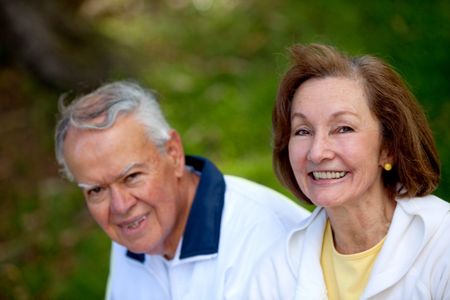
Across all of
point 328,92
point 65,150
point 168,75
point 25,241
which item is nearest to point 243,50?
point 168,75

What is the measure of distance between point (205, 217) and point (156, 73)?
4.04 m

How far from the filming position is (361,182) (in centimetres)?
222

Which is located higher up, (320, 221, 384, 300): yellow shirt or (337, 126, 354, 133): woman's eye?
(337, 126, 354, 133): woman's eye

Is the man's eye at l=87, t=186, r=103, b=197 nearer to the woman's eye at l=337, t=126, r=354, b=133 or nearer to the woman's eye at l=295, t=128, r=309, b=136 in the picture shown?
the woman's eye at l=295, t=128, r=309, b=136

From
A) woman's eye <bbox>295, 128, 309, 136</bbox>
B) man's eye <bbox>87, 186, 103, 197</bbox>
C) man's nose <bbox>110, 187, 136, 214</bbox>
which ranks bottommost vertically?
man's nose <bbox>110, 187, 136, 214</bbox>

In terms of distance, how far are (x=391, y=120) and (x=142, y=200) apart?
1.12 m

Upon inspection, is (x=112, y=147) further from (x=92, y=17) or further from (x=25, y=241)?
(x=92, y=17)

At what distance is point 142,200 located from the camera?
2.81 metres

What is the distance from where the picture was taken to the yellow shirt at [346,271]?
2.28m

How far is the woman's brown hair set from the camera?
223 cm

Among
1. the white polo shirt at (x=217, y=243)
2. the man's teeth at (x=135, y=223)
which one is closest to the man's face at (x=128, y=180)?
the man's teeth at (x=135, y=223)

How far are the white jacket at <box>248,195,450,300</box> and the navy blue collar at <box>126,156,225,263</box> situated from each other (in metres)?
0.56

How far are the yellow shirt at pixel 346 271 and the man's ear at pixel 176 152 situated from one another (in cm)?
84

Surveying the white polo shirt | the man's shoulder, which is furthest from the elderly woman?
the man's shoulder
